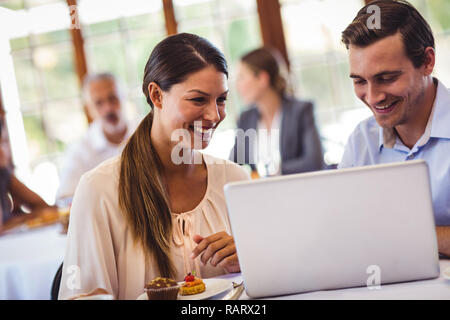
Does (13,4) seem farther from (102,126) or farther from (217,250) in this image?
(217,250)

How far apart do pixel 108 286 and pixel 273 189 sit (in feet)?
2.12

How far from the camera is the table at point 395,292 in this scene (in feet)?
3.22

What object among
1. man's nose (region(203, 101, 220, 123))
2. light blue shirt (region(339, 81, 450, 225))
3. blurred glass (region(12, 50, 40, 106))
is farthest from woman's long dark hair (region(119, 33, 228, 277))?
blurred glass (region(12, 50, 40, 106))

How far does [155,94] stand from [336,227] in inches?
31.8

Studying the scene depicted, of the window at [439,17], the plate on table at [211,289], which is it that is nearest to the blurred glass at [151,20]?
the window at [439,17]

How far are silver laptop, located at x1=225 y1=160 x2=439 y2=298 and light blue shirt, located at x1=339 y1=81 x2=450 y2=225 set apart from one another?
471 mm

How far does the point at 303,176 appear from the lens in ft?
3.27

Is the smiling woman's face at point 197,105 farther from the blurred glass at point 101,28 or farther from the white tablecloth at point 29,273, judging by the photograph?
the blurred glass at point 101,28

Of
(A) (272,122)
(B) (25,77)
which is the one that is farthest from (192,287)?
(B) (25,77)

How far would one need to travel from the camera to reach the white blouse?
4.57ft

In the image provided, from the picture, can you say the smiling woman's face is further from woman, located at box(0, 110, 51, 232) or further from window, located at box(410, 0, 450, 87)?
window, located at box(410, 0, 450, 87)

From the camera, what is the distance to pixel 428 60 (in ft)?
5.16
